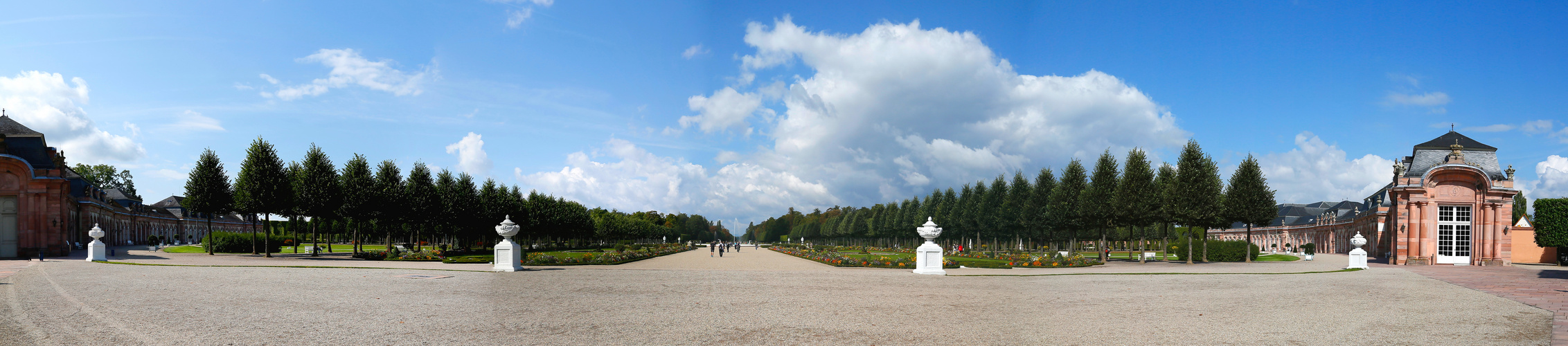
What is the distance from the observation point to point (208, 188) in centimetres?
5094

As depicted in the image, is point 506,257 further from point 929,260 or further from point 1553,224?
point 1553,224

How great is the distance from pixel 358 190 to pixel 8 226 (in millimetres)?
19482

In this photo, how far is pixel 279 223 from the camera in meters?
128

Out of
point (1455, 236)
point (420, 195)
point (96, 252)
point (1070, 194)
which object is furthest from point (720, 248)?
point (1455, 236)

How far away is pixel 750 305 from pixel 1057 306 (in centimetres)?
666

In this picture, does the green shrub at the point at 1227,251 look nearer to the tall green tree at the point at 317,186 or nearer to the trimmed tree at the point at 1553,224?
the trimmed tree at the point at 1553,224

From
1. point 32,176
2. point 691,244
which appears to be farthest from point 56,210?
point 691,244

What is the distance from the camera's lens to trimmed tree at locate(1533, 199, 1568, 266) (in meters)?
46.5

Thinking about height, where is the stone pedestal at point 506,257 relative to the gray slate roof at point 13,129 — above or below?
below

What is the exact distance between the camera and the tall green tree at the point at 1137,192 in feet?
162

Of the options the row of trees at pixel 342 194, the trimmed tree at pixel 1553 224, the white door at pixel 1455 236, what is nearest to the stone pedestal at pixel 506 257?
the row of trees at pixel 342 194

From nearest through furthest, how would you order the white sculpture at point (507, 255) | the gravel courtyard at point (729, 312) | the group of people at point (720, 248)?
1. the gravel courtyard at point (729, 312)
2. the white sculpture at point (507, 255)
3. the group of people at point (720, 248)

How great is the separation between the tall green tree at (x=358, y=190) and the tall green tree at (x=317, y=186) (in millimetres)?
820

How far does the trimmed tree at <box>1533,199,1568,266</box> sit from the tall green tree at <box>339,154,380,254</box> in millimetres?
74261
